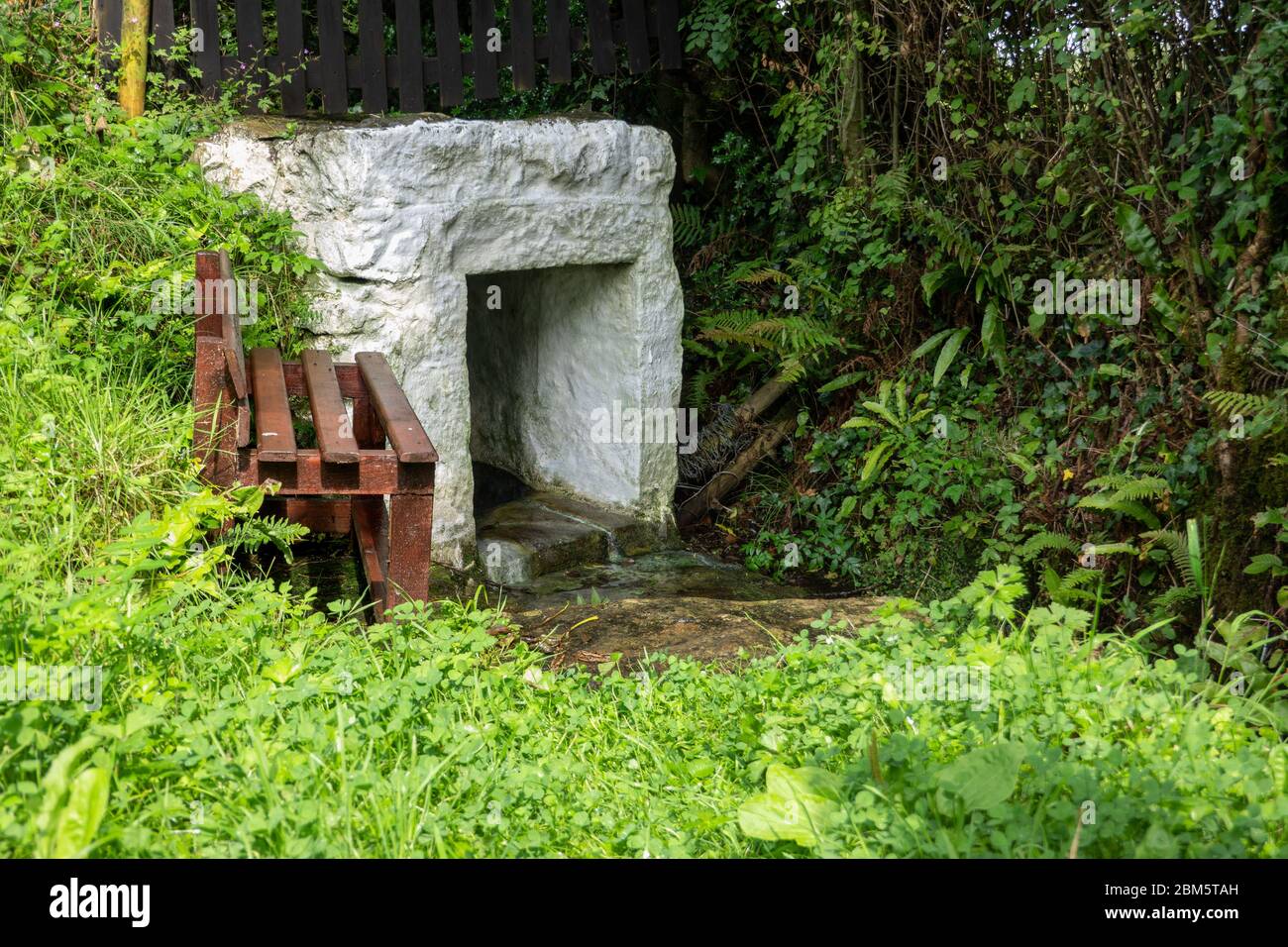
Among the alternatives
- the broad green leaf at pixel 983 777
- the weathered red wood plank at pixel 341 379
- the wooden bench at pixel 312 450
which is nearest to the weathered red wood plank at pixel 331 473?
the wooden bench at pixel 312 450

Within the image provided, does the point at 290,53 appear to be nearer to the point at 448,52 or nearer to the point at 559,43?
the point at 448,52

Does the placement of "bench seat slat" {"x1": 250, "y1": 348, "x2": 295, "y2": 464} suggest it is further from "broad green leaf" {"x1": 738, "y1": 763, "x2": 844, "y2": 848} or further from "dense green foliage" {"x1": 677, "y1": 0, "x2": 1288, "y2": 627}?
"dense green foliage" {"x1": 677, "y1": 0, "x2": 1288, "y2": 627}

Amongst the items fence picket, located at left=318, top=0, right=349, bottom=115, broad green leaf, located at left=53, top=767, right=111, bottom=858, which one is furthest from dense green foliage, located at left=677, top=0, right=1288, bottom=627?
broad green leaf, located at left=53, top=767, right=111, bottom=858

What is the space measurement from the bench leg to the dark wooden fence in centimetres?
281

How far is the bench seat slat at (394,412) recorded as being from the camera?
4.49 metres

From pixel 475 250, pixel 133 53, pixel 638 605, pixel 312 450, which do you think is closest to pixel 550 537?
pixel 638 605

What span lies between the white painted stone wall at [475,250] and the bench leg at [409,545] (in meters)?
1.61

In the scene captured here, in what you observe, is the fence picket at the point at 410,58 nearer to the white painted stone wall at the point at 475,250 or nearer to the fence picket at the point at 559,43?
the white painted stone wall at the point at 475,250

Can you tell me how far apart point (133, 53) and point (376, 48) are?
3.99 feet

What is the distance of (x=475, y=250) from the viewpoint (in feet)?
20.7

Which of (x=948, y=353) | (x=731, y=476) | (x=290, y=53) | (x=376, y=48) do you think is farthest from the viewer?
(x=731, y=476)

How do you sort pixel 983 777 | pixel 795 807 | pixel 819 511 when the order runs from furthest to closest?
Result: pixel 819 511
pixel 795 807
pixel 983 777

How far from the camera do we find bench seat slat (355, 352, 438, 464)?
4488mm

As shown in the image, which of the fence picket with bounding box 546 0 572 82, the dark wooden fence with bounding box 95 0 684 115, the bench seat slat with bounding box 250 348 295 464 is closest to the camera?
the bench seat slat with bounding box 250 348 295 464
